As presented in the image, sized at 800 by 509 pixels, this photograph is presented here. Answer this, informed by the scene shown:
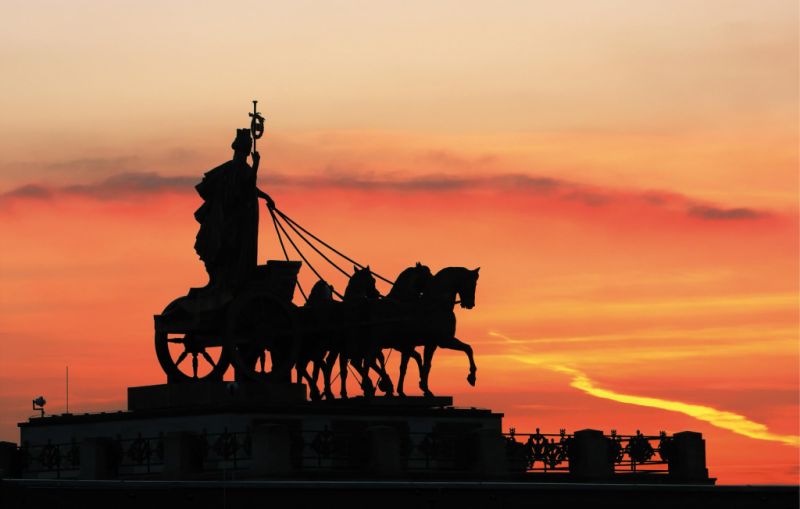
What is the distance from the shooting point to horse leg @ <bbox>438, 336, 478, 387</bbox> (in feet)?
237

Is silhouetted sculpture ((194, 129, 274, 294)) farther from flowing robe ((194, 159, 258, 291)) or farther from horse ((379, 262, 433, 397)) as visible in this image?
horse ((379, 262, 433, 397))

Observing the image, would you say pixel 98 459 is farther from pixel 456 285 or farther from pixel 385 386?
pixel 456 285

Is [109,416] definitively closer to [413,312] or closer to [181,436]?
[181,436]

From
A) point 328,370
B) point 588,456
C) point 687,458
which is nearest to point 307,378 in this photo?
point 328,370

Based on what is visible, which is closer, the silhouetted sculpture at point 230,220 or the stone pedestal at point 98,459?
the stone pedestal at point 98,459

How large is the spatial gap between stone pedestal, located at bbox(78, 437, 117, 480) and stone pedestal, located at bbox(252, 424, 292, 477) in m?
5.81

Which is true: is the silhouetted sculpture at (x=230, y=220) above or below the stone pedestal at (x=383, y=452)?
above

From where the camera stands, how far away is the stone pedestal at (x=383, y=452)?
67.9 m

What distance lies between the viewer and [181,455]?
221 feet

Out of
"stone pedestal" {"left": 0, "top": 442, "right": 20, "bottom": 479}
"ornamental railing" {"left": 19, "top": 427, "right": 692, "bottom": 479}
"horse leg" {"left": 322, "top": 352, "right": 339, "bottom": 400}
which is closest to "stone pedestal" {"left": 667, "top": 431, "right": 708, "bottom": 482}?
"ornamental railing" {"left": 19, "top": 427, "right": 692, "bottom": 479}

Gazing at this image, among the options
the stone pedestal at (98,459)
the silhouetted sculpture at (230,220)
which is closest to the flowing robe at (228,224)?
the silhouetted sculpture at (230,220)

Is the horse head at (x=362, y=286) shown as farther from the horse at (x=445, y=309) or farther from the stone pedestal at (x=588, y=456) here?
the stone pedestal at (x=588, y=456)

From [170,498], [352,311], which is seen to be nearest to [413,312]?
[352,311]

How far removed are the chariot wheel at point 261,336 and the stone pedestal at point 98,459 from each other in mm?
4292
